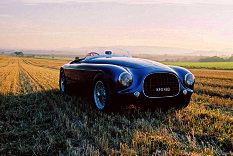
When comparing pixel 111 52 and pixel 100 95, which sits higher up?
pixel 111 52

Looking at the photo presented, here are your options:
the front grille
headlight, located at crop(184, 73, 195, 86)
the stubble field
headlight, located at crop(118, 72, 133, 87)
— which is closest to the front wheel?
the stubble field

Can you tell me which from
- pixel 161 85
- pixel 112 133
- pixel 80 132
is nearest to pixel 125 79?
pixel 161 85

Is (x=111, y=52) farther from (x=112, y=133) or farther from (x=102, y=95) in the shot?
(x=112, y=133)

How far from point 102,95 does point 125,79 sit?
2.62 ft

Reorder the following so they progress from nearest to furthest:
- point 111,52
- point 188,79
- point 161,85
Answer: point 161,85 < point 188,79 < point 111,52

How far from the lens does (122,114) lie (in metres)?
3.96

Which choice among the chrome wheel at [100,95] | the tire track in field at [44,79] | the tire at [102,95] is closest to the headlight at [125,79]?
the tire at [102,95]

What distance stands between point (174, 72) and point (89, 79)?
1.93 metres

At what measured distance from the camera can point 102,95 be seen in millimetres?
3986

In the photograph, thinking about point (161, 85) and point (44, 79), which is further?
point (44, 79)

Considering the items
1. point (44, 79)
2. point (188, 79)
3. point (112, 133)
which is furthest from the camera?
point (44, 79)

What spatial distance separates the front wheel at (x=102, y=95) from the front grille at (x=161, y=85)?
721mm

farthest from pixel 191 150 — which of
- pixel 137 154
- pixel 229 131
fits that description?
pixel 229 131

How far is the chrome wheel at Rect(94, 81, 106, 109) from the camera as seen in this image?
394 cm
